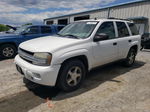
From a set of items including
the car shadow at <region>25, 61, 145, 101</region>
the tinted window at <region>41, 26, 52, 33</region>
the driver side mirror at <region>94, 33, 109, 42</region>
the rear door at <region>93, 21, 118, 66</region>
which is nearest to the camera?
the car shadow at <region>25, 61, 145, 101</region>

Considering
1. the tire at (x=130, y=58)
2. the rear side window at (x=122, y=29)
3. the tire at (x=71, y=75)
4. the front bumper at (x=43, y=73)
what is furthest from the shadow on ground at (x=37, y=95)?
the rear side window at (x=122, y=29)

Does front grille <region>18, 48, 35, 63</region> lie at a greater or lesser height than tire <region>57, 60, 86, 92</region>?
greater

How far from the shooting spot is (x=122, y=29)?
16.4 feet

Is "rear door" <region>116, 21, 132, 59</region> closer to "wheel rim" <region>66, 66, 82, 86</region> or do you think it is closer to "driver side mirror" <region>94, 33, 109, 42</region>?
"driver side mirror" <region>94, 33, 109, 42</region>

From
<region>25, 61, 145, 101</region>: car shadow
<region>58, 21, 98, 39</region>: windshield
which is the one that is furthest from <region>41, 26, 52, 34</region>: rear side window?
<region>25, 61, 145, 101</region>: car shadow

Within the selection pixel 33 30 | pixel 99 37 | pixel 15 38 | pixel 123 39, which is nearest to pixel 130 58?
pixel 123 39

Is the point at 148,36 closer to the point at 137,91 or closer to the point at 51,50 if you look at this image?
the point at 137,91

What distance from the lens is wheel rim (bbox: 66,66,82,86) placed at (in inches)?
135

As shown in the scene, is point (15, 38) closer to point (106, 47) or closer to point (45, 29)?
point (45, 29)

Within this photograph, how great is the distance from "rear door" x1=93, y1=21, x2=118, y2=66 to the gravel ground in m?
0.65

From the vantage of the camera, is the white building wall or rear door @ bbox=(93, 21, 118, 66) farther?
the white building wall

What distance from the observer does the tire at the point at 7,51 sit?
22.4 ft

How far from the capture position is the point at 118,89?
3.70 metres

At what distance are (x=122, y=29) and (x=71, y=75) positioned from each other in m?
2.75
